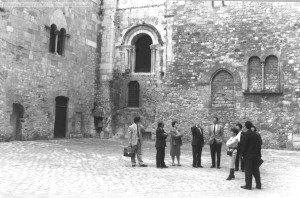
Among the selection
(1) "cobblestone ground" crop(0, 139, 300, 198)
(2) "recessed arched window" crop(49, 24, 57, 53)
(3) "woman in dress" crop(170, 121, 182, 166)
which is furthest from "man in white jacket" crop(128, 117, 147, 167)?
(2) "recessed arched window" crop(49, 24, 57, 53)

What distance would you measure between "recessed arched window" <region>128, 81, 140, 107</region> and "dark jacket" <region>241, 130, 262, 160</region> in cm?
1230

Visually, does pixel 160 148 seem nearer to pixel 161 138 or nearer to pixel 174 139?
pixel 161 138

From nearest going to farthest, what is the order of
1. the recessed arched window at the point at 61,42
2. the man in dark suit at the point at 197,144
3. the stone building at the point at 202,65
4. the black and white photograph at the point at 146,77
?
1. the man in dark suit at the point at 197,144
2. the black and white photograph at the point at 146,77
3. the stone building at the point at 202,65
4. the recessed arched window at the point at 61,42

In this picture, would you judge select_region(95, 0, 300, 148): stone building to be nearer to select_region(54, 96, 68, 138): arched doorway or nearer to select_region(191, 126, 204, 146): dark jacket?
select_region(54, 96, 68, 138): arched doorway

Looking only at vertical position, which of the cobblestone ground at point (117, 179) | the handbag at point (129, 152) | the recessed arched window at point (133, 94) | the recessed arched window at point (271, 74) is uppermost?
the recessed arched window at point (271, 74)

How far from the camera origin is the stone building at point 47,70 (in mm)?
13766

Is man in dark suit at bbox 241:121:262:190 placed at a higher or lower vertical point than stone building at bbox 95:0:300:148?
lower

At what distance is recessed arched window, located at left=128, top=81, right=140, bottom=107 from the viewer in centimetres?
1869

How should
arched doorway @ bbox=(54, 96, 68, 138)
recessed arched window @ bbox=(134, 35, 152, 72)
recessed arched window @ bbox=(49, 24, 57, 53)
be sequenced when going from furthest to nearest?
recessed arched window @ bbox=(134, 35, 152, 72), arched doorway @ bbox=(54, 96, 68, 138), recessed arched window @ bbox=(49, 24, 57, 53)

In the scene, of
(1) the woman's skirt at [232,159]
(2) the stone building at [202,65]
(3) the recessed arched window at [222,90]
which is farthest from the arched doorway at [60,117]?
(1) the woman's skirt at [232,159]

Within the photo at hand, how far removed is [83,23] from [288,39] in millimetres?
10622

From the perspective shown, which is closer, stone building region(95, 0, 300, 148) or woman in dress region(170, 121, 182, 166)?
woman in dress region(170, 121, 182, 166)

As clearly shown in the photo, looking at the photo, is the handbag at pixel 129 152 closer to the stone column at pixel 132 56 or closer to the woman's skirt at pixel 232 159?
the woman's skirt at pixel 232 159

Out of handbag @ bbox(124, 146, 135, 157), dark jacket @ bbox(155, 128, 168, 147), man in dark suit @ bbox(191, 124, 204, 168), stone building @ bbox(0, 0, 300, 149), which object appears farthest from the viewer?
stone building @ bbox(0, 0, 300, 149)
